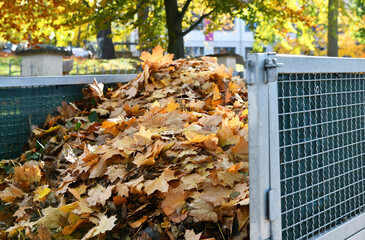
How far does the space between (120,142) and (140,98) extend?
1024 millimetres

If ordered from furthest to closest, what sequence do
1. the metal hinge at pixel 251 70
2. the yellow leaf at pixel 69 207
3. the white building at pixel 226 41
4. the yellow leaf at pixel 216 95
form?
the white building at pixel 226 41 → the yellow leaf at pixel 216 95 → the yellow leaf at pixel 69 207 → the metal hinge at pixel 251 70

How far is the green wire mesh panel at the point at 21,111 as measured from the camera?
374cm

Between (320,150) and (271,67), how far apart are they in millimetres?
581

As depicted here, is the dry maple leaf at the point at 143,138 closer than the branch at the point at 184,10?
Yes

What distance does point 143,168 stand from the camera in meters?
2.71

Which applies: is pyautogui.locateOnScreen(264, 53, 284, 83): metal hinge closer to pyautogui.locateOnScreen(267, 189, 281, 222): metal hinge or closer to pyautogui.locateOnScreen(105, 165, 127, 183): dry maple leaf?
pyautogui.locateOnScreen(267, 189, 281, 222): metal hinge

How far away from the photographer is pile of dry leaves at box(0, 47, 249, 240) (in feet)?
7.80

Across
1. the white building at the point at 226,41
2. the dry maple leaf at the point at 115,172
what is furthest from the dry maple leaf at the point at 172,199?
the white building at the point at 226,41

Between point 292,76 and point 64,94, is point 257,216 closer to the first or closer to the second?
point 292,76

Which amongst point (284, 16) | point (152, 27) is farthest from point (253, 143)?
point (284, 16)

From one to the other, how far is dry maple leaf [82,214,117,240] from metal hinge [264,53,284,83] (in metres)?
1.15

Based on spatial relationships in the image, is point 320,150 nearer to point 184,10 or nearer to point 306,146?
point 306,146

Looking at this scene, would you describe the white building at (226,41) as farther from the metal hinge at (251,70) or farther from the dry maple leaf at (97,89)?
the metal hinge at (251,70)

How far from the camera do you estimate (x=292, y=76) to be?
1.86 metres
